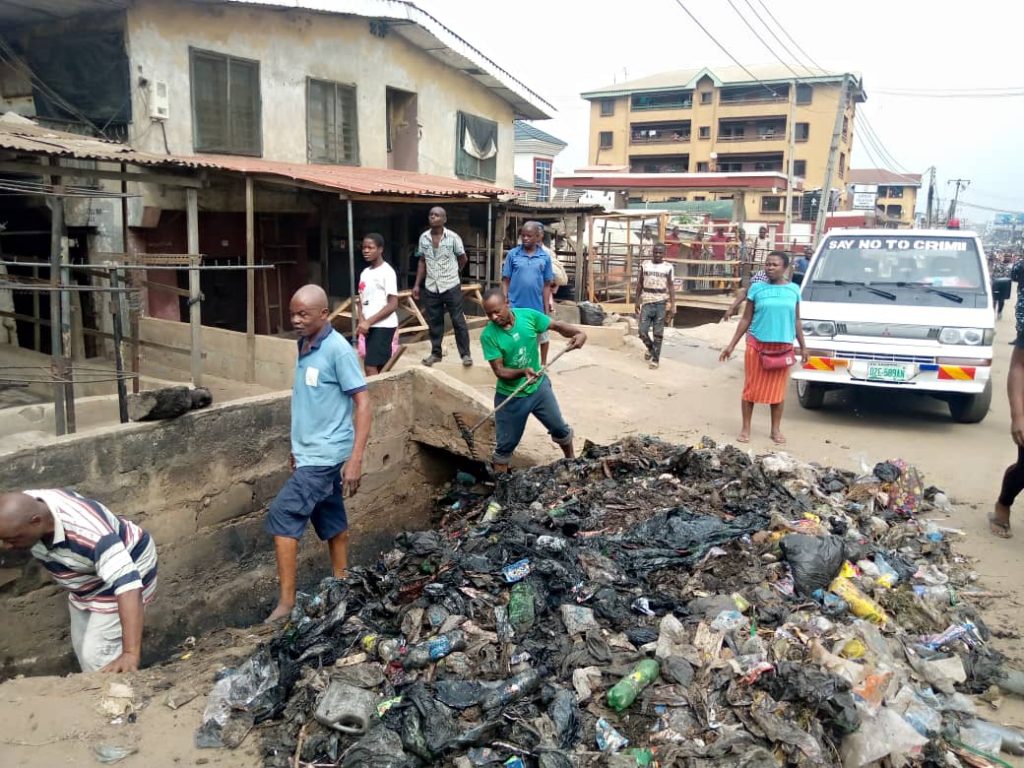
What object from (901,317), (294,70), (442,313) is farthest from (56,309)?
(294,70)

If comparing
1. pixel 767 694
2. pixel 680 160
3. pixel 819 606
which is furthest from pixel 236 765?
pixel 680 160

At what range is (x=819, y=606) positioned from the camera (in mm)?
3816

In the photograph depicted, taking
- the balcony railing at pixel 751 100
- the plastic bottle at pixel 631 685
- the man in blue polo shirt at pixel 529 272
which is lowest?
the plastic bottle at pixel 631 685

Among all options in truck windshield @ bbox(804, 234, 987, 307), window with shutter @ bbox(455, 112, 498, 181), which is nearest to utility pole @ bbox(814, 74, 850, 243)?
window with shutter @ bbox(455, 112, 498, 181)

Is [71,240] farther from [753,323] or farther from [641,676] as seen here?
[641,676]

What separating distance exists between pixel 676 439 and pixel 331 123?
842 centimetres

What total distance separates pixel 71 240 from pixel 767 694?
33.8 ft

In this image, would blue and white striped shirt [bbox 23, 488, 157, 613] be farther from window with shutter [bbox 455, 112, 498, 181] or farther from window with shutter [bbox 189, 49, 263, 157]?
window with shutter [bbox 455, 112, 498, 181]

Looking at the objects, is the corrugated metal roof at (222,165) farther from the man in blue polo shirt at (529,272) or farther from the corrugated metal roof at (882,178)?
the corrugated metal roof at (882,178)

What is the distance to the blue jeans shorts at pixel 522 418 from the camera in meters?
5.91

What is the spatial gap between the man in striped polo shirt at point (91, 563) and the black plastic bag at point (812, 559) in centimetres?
323

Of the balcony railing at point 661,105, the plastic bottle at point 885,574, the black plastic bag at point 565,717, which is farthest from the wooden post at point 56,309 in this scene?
the balcony railing at point 661,105

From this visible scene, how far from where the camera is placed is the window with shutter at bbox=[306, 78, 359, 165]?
12.4 meters

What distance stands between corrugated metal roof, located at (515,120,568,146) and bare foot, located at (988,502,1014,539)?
1093 inches
